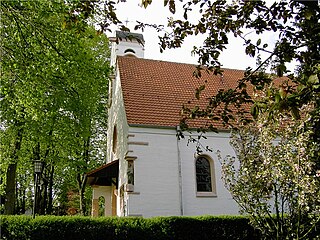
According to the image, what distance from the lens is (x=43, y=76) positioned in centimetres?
1088

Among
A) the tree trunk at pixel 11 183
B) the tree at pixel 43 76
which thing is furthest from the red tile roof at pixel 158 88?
the tree trunk at pixel 11 183

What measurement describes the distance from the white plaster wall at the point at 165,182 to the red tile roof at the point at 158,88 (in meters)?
0.76

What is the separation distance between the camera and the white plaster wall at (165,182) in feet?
44.8

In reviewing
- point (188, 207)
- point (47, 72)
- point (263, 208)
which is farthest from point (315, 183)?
point (47, 72)

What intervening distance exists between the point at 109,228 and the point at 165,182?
3657 millimetres

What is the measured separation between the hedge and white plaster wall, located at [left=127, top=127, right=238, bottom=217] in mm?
2161

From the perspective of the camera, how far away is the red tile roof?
15117mm

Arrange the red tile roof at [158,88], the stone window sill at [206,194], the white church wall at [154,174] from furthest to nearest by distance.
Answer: the red tile roof at [158,88], the stone window sill at [206,194], the white church wall at [154,174]

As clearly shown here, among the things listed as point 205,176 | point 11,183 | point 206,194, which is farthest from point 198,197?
point 11,183

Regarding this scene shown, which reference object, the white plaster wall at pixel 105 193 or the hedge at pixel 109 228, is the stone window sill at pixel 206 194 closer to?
the hedge at pixel 109 228

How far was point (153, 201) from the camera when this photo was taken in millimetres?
13680

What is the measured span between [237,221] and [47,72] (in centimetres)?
835

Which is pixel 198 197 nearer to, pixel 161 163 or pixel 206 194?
pixel 206 194

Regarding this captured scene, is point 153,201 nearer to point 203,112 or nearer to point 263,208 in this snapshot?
point 263,208
